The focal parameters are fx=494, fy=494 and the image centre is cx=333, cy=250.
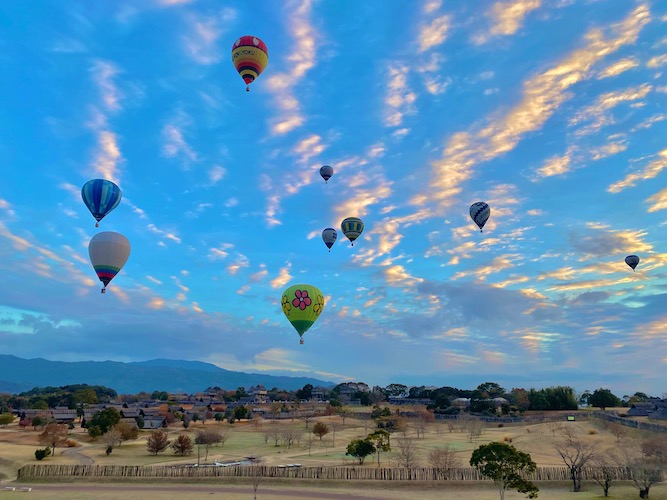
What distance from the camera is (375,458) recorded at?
2761 inches

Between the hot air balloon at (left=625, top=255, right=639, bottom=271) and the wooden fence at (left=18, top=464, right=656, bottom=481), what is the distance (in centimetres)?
5268

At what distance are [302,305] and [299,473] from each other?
2176cm

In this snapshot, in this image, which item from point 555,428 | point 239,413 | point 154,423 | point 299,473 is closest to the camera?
point 299,473

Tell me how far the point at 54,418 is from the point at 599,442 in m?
117

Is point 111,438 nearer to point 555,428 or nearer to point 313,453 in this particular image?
point 313,453

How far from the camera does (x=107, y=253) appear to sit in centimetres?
6300

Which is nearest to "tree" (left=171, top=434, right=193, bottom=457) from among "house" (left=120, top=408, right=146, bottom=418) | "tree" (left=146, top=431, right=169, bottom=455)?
"tree" (left=146, top=431, right=169, bottom=455)

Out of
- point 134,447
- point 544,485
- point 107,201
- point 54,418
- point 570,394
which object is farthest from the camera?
point 570,394

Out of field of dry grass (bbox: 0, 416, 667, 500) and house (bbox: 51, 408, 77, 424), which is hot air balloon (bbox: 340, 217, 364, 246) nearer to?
field of dry grass (bbox: 0, 416, 667, 500)

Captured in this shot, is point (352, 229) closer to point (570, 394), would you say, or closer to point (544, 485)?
point (544, 485)

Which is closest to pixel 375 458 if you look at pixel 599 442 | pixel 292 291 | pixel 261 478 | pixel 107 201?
pixel 261 478

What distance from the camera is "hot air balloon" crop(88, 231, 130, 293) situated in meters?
63.0

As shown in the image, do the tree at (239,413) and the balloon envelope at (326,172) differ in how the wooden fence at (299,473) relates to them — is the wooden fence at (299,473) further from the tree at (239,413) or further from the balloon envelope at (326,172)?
the tree at (239,413)

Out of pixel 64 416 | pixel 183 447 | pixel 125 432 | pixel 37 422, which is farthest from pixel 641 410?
pixel 64 416
